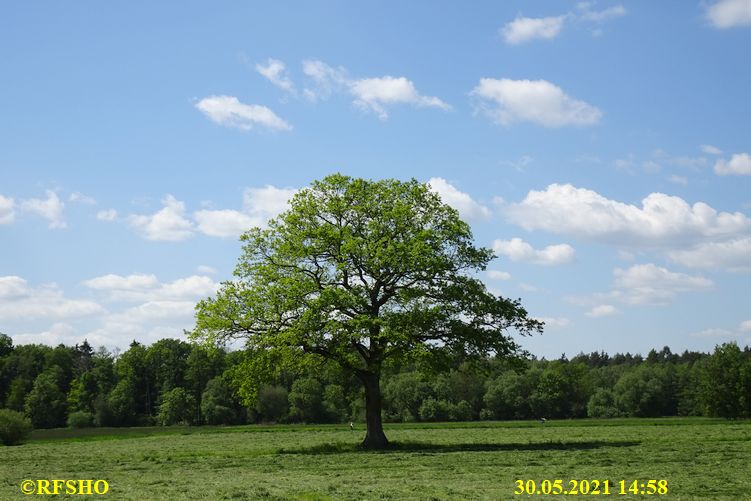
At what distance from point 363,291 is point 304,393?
8149cm


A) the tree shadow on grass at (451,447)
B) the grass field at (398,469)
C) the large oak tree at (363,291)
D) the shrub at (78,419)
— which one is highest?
the large oak tree at (363,291)

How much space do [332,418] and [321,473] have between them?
91.0 metres

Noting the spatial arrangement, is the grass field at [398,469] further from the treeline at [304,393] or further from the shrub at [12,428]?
the treeline at [304,393]

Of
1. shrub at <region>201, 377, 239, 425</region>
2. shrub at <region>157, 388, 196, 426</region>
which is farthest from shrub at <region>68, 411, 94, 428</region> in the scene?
shrub at <region>201, 377, 239, 425</region>

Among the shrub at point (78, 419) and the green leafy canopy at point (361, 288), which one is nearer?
the green leafy canopy at point (361, 288)

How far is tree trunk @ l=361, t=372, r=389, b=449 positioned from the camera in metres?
42.1

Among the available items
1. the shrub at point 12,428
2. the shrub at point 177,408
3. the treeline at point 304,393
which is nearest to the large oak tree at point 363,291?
the shrub at point 12,428

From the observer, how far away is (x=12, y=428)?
5588 centimetres

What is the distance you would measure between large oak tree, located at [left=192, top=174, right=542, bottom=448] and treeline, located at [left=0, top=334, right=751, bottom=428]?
64.1m

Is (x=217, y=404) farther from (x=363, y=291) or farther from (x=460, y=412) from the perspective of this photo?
(x=363, y=291)

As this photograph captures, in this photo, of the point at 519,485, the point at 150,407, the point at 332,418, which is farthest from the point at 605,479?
the point at 150,407

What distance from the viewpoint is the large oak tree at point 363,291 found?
40.4 metres

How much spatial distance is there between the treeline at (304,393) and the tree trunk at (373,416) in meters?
62.3

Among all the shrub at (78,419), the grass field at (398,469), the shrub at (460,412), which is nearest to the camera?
the grass field at (398,469)
